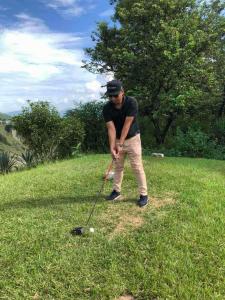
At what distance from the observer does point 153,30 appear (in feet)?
55.6

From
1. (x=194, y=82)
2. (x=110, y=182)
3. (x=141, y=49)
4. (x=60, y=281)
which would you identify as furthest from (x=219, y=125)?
(x=60, y=281)

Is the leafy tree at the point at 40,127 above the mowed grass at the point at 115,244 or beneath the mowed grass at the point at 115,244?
above

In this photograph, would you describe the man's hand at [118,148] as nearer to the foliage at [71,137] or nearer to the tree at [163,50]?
the foliage at [71,137]

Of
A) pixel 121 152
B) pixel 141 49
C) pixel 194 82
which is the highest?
pixel 141 49

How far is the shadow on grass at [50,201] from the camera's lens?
720 centimetres

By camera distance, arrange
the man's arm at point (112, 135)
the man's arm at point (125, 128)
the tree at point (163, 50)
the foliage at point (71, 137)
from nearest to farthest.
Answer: the man's arm at point (125, 128) < the man's arm at point (112, 135) < the foliage at point (71, 137) < the tree at point (163, 50)

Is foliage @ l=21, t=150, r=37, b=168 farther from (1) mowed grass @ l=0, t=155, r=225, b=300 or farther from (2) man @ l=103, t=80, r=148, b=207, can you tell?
(2) man @ l=103, t=80, r=148, b=207

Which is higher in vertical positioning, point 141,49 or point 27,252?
point 141,49

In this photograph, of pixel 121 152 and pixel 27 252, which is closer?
pixel 27 252

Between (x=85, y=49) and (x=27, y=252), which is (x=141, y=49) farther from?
(x=27, y=252)

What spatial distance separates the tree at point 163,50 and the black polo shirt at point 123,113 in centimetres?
959

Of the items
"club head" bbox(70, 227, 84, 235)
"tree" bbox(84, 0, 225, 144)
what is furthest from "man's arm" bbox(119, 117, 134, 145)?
"tree" bbox(84, 0, 225, 144)

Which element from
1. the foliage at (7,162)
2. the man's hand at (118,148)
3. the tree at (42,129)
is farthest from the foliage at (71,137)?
the man's hand at (118,148)

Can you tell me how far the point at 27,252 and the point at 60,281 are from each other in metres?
0.86
